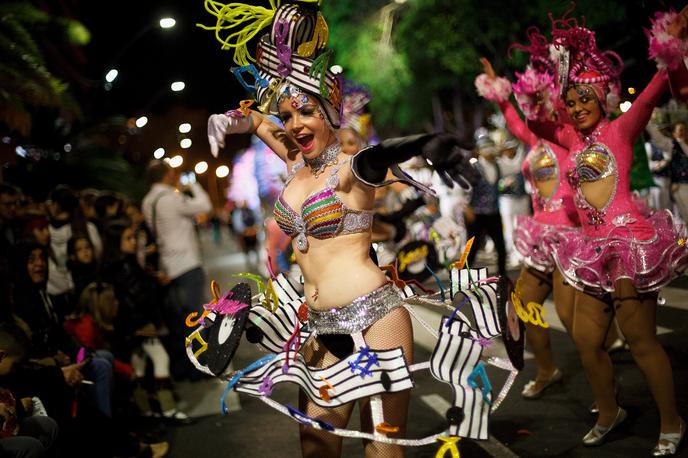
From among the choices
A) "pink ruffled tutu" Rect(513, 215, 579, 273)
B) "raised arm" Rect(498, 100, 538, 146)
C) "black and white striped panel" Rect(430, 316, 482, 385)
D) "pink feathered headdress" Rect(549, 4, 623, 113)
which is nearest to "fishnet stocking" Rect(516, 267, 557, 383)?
"pink ruffled tutu" Rect(513, 215, 579, 273)

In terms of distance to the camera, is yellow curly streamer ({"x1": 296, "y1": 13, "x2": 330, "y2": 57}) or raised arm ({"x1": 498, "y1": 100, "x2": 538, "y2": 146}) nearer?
yellow curly streamer ({"x1": 296, "y1": 13, "x2": 330, "y2": 57})

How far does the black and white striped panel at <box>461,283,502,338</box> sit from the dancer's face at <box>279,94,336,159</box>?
94 cm

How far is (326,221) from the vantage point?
2906 mm

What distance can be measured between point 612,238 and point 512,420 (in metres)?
1.52

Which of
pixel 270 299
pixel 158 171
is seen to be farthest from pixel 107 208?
pixel 270 299

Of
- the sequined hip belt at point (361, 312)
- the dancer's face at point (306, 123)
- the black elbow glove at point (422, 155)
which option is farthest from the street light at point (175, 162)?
the black elbow glove at point (422, 155)

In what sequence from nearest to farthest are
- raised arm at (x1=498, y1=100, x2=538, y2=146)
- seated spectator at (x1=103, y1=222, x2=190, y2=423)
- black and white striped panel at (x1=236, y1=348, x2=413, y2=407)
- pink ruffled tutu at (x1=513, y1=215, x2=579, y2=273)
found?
black and white striped panel at (x1=236, y1=348, x2=413, y2=407) < pink ruffled tutu at (x1=513, y1=215, x2=579, y2=273) < raised arm at (x1=498, y1=100, x2=538, y2=146) < seated spectator at (x1=103, y1=222, x2=190, y2=423)

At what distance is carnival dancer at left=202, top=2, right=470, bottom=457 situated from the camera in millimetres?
2844

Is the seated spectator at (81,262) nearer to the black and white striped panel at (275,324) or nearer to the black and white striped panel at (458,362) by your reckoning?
the black and white striped panel at (275,324)

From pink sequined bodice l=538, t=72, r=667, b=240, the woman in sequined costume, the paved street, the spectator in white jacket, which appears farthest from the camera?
the spectator in white jacket

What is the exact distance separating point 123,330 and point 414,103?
17154 mm

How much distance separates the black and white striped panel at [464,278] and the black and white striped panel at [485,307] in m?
0.09

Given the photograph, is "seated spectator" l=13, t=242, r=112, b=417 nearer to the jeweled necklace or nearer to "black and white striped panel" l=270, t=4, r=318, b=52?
"black and white striped panel" l=270, t=4, r=318, b=52

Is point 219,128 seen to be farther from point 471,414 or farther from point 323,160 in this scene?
point 471,414
